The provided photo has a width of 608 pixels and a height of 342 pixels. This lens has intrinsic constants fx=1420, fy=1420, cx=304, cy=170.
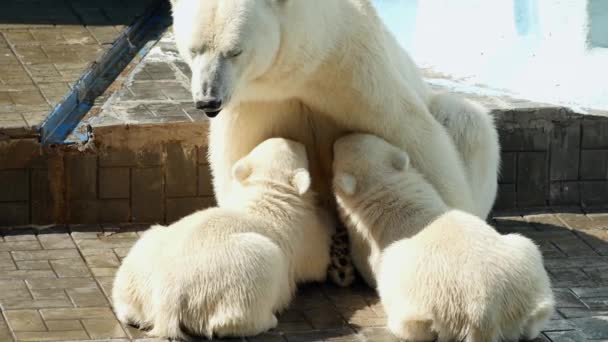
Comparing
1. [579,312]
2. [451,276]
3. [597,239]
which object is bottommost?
[597,239]

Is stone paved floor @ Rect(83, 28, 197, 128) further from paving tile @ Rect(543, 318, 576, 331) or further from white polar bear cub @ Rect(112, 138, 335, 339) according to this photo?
paving tile @ Rect(543, 318, 576, 331)

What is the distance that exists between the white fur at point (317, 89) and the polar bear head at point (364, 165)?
0.13 meters

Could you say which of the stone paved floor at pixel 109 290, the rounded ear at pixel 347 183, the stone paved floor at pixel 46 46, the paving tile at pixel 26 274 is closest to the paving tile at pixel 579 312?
the stone paved floor at pixel 109 290

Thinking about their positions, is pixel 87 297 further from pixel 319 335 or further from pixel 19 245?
pixel 319 335

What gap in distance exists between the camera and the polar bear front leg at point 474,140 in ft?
21.1

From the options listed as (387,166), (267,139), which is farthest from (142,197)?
(387,166)

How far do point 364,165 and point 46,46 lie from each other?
295 centimetres

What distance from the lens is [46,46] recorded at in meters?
8.06

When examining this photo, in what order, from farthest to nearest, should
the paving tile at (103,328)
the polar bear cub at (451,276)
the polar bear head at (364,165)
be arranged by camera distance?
the polar bear head at (364,165)
the paving tile at (103,328)
the polar bear cub at (451,276)

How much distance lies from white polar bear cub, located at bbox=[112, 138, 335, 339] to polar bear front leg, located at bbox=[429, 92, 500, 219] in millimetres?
914

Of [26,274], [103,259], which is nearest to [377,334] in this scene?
[103,259]

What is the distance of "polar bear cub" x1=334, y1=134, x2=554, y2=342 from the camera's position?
16.8 feet

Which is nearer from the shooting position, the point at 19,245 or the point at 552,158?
the point at 19,245

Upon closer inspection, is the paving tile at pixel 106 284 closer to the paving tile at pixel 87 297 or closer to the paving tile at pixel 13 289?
the paving tile at pixel 87 297
